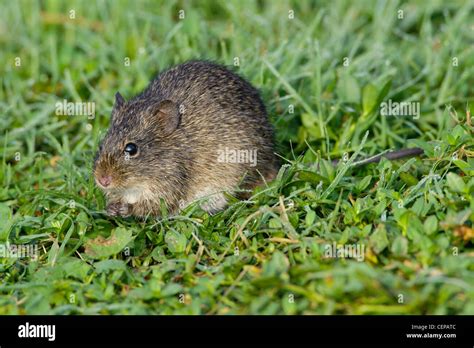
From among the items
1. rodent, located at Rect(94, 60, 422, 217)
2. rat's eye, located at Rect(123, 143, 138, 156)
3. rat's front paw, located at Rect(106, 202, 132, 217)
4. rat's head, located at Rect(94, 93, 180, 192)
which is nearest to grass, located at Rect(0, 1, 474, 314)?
rat's front paw, located at Rect(106, 202, 132, 217)

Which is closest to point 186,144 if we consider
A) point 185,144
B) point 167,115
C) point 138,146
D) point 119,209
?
point 185,144

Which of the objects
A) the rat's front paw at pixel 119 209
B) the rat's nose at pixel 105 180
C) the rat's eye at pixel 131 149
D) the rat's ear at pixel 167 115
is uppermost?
the rat's ear at pixel 167 115

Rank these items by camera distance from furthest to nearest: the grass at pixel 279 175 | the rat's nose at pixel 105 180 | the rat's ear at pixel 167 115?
the rat's ear at pixel 167 115 → the rat's nose at pixel 105 180 → the grass at pixel 279 175

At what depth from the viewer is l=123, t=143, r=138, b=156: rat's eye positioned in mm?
5664

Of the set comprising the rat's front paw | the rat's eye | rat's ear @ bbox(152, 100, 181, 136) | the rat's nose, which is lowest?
the rat's front paw

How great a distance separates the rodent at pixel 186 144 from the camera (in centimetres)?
570

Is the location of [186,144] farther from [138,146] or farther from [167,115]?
[138,146]

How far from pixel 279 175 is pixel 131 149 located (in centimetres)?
107

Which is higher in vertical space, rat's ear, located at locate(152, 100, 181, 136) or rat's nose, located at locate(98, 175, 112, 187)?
rat's ear, located at locate(152, 100, 181, 136)

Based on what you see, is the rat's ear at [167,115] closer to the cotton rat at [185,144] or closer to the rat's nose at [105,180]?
the cotton rat at [185,144]

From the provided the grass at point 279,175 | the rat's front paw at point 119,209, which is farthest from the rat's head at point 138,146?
the grass at point 279,175

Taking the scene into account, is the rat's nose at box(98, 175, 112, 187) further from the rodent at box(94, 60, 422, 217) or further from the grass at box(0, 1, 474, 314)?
the grass at box(0, 1, 474, 314)
